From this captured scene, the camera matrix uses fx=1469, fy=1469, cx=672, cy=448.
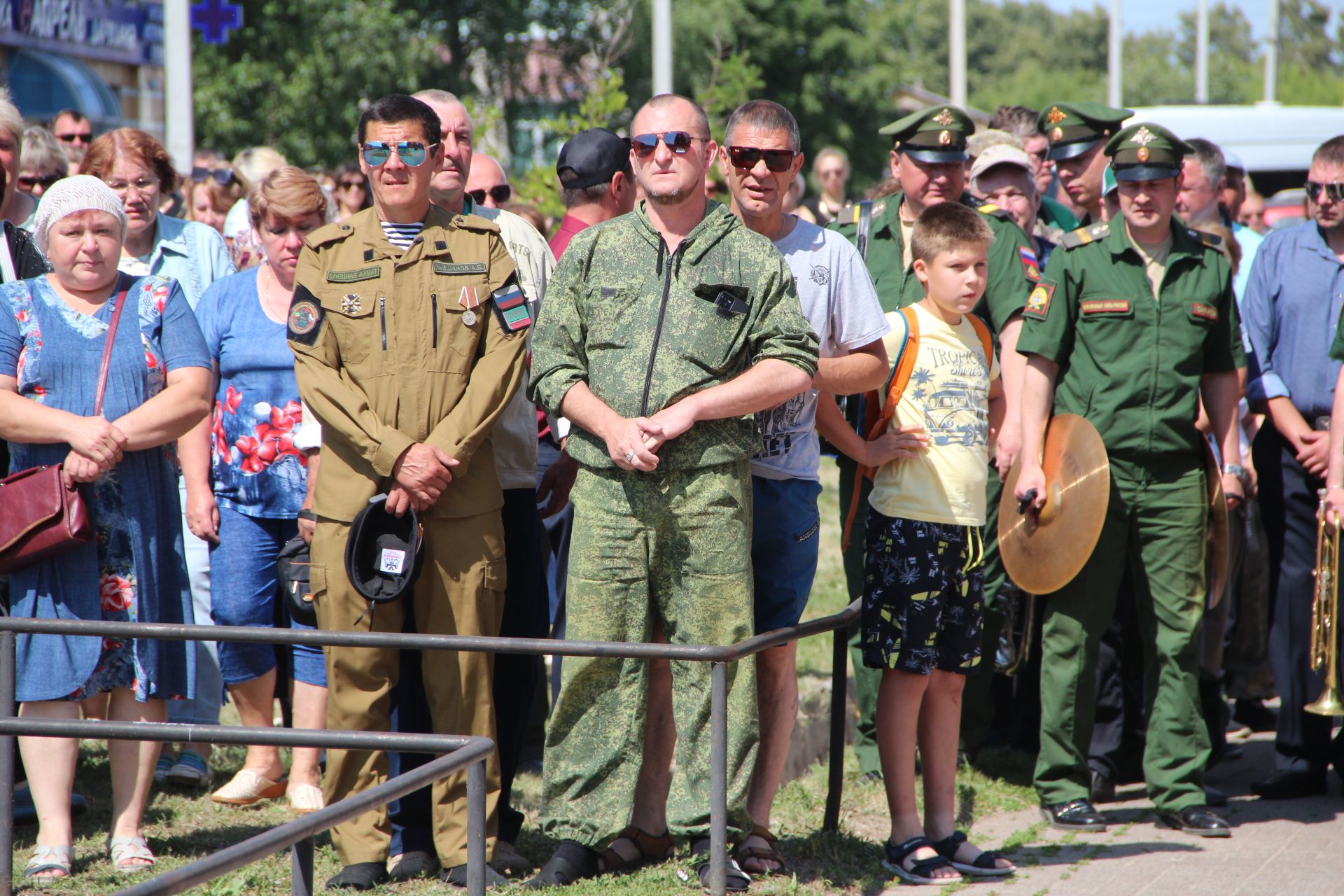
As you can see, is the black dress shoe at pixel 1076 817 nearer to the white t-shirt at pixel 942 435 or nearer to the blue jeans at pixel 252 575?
the white t-shirt at pixel 942 435

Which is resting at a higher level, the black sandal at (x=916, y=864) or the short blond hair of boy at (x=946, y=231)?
the short blond hair of boy at (x=946, y=231)

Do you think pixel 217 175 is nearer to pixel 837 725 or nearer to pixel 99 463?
pixel 99 463

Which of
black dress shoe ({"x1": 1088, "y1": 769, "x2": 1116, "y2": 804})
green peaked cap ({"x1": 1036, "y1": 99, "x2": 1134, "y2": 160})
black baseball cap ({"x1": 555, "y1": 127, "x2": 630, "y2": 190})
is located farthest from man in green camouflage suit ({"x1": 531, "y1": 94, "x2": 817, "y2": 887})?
green peaked cap ({"x1": 1036, "y1": 99, "x2": 1134, "y2": 160})

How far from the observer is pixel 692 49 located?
1460 inches

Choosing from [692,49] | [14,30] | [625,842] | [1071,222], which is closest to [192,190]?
[1071,222]

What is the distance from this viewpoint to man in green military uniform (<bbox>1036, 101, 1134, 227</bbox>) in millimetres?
6730

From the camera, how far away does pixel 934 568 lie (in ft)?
15.1

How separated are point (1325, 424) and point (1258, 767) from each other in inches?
62.7

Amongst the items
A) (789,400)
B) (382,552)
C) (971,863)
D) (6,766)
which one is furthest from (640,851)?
(6,766)

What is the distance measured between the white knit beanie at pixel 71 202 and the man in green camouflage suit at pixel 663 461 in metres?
1.55

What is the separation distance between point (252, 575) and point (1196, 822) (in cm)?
351

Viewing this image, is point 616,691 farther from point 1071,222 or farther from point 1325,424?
point 1071,222

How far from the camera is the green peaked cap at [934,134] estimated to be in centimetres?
563

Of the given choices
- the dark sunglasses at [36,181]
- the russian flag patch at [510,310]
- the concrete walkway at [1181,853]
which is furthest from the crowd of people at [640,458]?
the dark sunglasses at [36,181]
